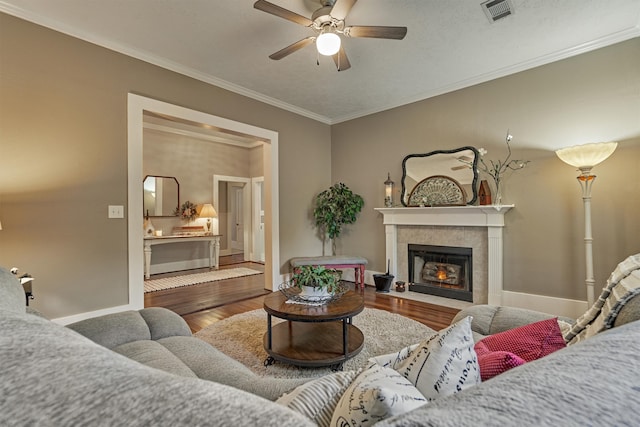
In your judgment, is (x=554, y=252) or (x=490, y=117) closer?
(x=554, y=252)

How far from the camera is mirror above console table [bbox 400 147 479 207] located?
3.62 meters

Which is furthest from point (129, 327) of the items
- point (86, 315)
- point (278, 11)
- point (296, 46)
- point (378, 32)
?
point (378, 32)

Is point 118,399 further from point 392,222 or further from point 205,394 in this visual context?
point 392,222

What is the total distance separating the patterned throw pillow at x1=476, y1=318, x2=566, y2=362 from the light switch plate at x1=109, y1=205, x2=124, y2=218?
3.20 meters

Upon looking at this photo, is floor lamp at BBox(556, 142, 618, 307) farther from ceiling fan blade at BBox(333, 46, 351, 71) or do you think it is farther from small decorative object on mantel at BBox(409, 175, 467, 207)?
ceiling fan blade at BBox(333, 46, 351, 71)

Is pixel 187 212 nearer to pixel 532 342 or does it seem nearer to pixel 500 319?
pixel 500 319

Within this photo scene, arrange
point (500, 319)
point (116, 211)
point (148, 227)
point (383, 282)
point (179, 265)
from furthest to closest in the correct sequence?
point (179, 265)
point (148, 227)
point (383, 282)
point (116, 211)
point (500, 319)

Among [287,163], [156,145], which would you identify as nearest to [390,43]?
[287,163]

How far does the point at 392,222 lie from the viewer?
427 cm

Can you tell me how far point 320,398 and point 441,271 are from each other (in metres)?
3.79

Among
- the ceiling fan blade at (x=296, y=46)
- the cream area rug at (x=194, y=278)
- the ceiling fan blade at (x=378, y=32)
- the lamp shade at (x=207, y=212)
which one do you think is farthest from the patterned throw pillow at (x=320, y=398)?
the lamp shade at (x=207, y=212)

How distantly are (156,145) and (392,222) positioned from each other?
4.83 m

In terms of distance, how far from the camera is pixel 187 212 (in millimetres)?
6055

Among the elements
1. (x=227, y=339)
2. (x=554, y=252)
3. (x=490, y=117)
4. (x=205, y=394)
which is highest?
(x=490, y=117)
